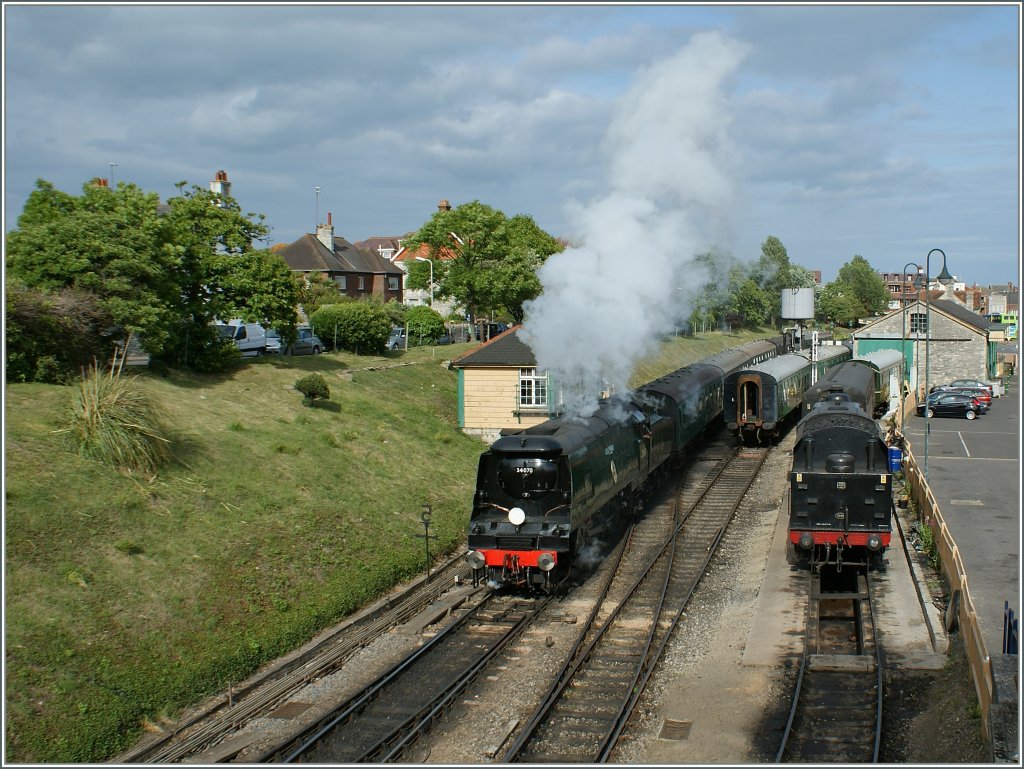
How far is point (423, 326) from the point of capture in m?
50.1

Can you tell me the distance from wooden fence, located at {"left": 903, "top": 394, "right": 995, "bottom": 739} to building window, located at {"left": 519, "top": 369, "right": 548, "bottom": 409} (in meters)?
13.0

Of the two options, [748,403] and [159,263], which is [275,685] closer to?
[159,263]

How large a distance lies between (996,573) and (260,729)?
53.2ft

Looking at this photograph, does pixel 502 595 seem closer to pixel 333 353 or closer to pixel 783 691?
pixel 783 691

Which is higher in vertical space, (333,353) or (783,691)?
(333,353)

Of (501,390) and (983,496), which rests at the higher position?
(501,390)

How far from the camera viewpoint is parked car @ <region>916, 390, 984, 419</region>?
47188 millimetres

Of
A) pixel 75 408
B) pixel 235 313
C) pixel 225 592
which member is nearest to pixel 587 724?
pixel 225 592

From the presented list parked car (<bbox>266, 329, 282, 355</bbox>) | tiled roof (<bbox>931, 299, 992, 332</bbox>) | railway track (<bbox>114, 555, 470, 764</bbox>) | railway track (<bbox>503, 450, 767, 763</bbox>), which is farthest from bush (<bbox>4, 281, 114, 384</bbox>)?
tiled roof (<bbox>931, 299, 992, 332</bbox>)

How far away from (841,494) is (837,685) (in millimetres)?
5367

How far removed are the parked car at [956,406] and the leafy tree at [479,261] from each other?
74.3ft

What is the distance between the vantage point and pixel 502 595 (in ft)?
60.9

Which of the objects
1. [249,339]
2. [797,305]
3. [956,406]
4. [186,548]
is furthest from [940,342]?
[186,548]

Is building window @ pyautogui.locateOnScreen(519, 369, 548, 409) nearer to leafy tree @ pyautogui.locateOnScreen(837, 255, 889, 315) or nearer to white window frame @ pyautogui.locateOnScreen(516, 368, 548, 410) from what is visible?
white window frame @ pyautogui.locateOnScreen(516, 368, 548, 410)
